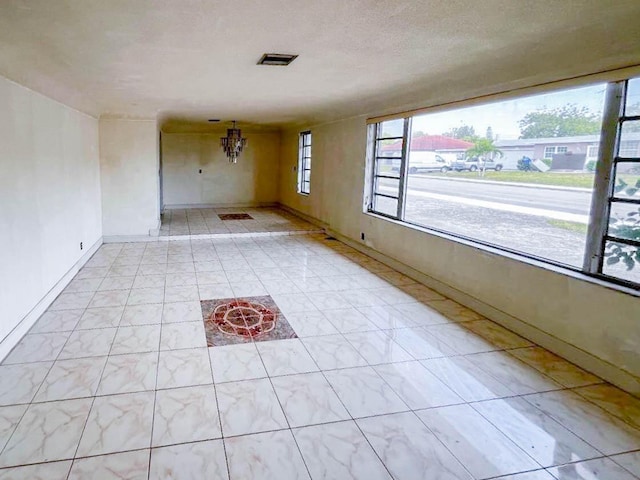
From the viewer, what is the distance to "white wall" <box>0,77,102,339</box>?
302 centimetres

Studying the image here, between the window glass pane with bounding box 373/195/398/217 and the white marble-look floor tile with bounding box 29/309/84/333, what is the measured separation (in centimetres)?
379

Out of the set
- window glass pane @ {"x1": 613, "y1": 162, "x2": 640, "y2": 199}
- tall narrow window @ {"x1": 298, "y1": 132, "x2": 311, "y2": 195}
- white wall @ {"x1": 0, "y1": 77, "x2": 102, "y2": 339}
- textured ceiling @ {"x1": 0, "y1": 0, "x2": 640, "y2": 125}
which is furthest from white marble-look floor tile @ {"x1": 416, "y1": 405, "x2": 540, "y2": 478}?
tall narrow window @ {"x1": 298, "y1": 132, "x2": 311, "y2": 195}

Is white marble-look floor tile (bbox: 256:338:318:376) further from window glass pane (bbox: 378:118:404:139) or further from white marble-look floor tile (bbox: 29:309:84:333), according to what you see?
window glass pane (bbox: 378:118:404:139)

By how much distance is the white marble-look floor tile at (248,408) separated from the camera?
2.20m

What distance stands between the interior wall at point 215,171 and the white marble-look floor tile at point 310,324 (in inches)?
311

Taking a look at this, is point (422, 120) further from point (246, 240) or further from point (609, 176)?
point (246, 240)

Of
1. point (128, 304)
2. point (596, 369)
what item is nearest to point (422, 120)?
point (596, 369)

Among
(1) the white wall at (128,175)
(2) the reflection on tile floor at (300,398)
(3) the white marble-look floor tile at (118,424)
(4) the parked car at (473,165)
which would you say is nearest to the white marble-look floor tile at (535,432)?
(2) the reflection on tile floor at (300,398)

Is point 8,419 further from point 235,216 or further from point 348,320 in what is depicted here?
point 235,216

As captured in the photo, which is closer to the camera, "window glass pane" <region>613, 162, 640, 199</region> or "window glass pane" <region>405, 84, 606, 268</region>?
"window glass pane" <region>613, 162, 640, 199</region>

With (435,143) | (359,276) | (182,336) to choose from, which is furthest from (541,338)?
(182,336)

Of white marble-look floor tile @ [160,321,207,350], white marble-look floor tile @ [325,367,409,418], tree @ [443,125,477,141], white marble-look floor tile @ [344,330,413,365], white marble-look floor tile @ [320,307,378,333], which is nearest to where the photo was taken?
white marble-look floor tile @ [325,367,409,418]

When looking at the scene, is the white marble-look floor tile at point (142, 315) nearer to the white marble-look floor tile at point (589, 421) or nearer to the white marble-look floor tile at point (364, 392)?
the white marble-look floor tile at point (364, 392)

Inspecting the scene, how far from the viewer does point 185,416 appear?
7.45 feet
